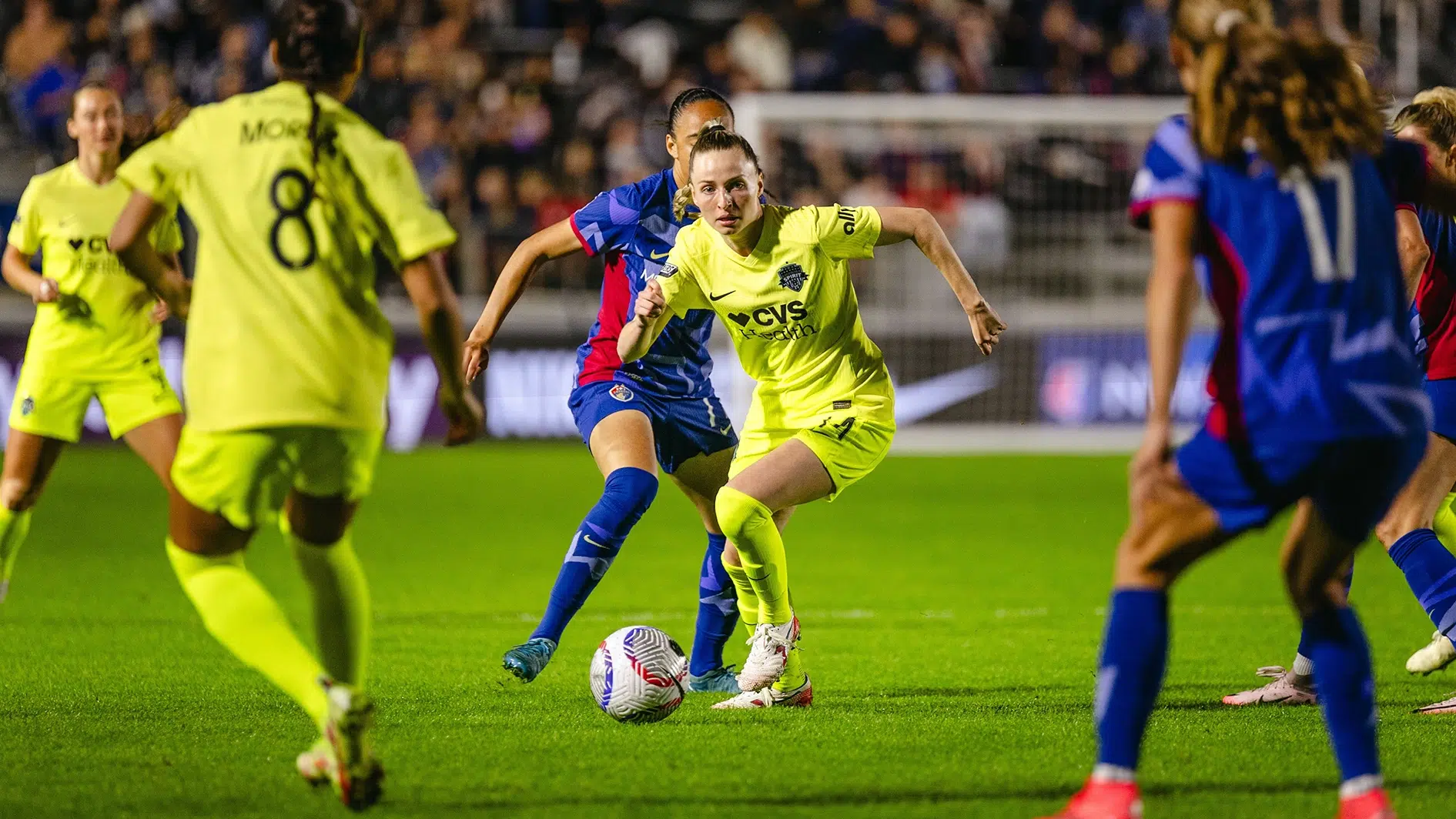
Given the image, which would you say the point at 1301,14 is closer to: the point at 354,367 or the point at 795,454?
the point at 795,454

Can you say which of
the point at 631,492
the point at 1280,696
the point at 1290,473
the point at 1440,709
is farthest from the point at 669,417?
the point at 1290,473

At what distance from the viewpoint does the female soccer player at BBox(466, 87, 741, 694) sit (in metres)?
6.38

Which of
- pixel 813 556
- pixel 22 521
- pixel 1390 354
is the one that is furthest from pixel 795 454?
pixel 813 556

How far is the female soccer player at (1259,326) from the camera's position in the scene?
3.76m

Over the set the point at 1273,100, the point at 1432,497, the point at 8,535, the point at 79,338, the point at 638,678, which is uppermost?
the point at 1273,100

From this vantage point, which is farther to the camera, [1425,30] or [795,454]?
[1425,30]

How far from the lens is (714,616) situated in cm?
665

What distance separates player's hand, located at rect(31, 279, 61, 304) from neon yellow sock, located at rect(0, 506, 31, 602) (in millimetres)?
934

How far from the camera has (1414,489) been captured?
20.2ft

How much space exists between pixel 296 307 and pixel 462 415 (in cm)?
49

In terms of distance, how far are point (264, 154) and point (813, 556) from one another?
7151 millimetres

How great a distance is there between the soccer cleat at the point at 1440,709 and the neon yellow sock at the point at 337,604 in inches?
143

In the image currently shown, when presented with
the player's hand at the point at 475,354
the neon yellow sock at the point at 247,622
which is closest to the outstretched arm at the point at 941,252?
the player's hand at the point at 475,354

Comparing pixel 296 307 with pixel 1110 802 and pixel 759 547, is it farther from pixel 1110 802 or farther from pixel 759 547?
pixel 1110 802
